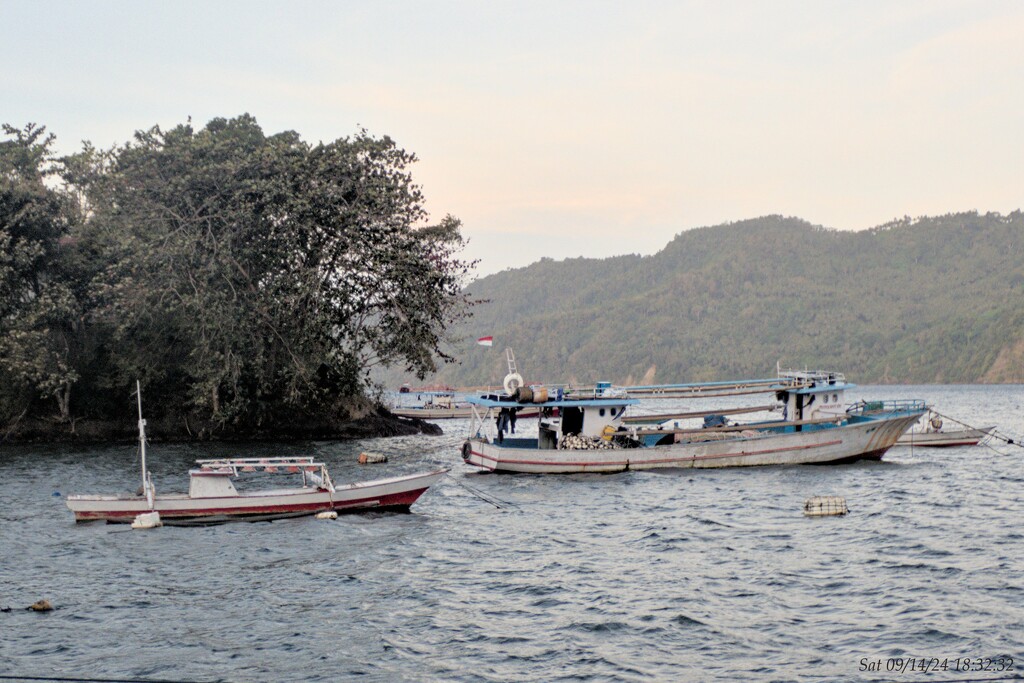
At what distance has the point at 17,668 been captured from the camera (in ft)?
63.4

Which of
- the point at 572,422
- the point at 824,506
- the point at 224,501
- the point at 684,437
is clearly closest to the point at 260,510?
the point at 224,501

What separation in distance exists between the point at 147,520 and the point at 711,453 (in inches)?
1025

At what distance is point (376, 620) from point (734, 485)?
2393cm

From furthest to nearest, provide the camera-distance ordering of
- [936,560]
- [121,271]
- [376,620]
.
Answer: [121,271] → [936,560] → [376,620]

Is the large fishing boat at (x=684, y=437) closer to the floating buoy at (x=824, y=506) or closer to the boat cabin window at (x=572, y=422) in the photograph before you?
the boat cabin window at (x=572, y=422)

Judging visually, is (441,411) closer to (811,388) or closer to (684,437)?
(684,437)

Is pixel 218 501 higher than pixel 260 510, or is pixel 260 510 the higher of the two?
pixel 218 501

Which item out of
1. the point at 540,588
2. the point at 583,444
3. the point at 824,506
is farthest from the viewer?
the point at 583,444

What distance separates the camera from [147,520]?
3369 centimetres

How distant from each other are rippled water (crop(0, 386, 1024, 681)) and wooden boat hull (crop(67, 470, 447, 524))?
71 cm

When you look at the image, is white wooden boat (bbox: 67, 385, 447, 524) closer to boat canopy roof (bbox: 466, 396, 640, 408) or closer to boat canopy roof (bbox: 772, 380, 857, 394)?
boat canopy roof (bbox: 466, 396, 640, 408)

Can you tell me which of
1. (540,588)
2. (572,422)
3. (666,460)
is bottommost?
(540,588)

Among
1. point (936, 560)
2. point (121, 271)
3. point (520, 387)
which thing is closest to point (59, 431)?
point (121, 271)

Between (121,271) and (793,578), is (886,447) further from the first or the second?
(121,271)
